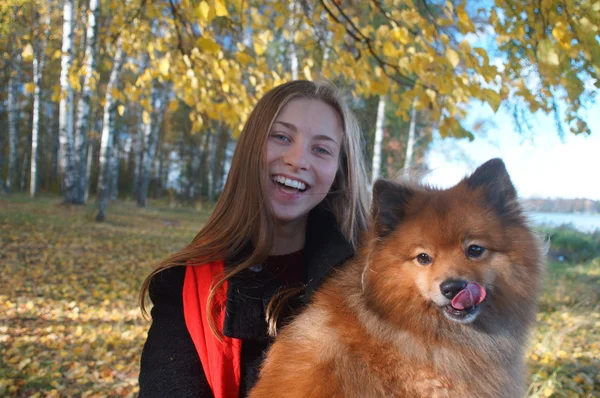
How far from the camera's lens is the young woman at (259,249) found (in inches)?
88.3

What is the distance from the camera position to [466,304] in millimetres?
1976

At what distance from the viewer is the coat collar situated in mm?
2254

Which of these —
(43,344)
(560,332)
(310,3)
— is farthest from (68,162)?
(560,332)

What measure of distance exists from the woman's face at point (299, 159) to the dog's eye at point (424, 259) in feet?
2.81

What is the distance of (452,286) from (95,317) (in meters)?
6.49

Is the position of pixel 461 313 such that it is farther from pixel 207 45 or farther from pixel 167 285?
pixel 207 45

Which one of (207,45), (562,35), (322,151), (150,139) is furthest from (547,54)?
(150,139)

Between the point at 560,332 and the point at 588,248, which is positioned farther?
the point at 588,248

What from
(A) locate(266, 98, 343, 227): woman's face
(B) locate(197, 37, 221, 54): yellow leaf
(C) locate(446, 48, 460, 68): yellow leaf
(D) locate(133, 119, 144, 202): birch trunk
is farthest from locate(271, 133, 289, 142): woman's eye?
(D) locate(133, 119, 144, 202): birch trunk

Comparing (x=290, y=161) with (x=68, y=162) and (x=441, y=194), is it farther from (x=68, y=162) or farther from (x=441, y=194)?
(x=68, y=162)

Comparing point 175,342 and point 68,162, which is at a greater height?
point 68,162

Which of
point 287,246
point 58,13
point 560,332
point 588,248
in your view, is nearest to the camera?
point 287,246

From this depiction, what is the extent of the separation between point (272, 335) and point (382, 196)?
0.91 m

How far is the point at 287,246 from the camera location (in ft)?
9.78
